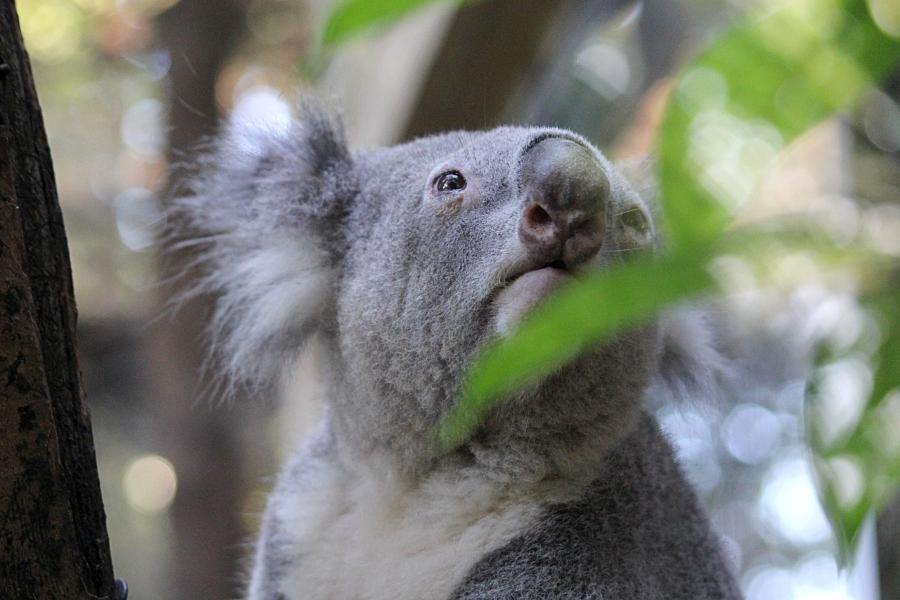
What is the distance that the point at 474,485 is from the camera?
2.33 meters

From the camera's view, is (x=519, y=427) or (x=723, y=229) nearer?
(x=723, y=229)

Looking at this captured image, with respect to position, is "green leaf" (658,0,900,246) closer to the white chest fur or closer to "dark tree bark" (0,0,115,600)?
"dark tree bark" (0,0,115,600)

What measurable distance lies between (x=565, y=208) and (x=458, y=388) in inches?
20.8

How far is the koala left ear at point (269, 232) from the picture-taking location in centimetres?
281

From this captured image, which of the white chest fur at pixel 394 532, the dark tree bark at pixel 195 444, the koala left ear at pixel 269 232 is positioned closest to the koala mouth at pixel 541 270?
the white chest fur at pixel 394 532

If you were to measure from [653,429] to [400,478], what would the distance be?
2.29ft

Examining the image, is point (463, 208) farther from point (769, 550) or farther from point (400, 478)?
point (769, 550)

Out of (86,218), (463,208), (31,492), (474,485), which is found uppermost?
(86,218)

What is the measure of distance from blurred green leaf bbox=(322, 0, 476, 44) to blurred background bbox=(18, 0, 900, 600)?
0.45ft

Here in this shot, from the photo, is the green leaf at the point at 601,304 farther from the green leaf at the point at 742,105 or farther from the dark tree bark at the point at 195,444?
the dark tree bark at the point at 195,444

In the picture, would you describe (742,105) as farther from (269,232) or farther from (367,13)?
(269,232)

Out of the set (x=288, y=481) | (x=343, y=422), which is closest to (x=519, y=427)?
(x=343, y=422)

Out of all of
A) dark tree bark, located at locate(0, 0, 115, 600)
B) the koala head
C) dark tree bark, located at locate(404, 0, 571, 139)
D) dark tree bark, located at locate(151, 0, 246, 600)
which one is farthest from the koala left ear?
dark tree bark, located at locate(151, 0, 246, 600)

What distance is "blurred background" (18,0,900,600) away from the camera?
254 centimetres
